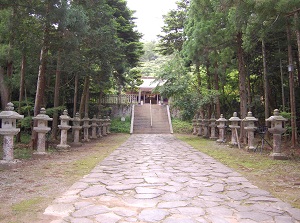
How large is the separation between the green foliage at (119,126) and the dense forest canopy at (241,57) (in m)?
5.65

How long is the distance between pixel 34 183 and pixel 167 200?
2.30m

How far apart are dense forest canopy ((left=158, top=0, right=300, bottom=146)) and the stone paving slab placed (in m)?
3.85

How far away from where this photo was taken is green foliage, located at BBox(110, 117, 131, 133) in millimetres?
20022

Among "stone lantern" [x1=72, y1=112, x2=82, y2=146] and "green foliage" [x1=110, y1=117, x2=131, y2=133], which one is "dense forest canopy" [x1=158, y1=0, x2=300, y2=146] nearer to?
"stone lantern" [x1=72, y1=112, x2=82, y2=146]

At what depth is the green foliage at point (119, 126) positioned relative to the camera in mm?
20022

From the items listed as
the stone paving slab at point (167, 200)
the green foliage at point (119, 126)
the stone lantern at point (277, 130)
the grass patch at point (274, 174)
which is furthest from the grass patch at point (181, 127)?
A: the stone paving slab at point (167, 200)

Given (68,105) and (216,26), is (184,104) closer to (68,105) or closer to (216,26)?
(216,26)

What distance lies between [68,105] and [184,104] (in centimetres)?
787

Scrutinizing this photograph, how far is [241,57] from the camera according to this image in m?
10.4

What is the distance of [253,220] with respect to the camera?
9.23 feet

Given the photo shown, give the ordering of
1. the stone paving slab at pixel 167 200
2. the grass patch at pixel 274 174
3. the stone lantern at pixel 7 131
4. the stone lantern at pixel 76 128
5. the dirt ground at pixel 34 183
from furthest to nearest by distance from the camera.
Answer: the stone lantern at pixel 76 128, the stone lantern at pixel 7 131, the grass patch at pixel 274 174, the dirt ground at pixel 34 183, the stone paving slab at pixel 167 200

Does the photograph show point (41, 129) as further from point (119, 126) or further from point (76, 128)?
point (119, 126)

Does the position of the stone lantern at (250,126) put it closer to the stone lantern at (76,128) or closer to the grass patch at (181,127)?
the stone lantern at (76,128)

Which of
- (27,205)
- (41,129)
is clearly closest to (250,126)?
(41,129)
